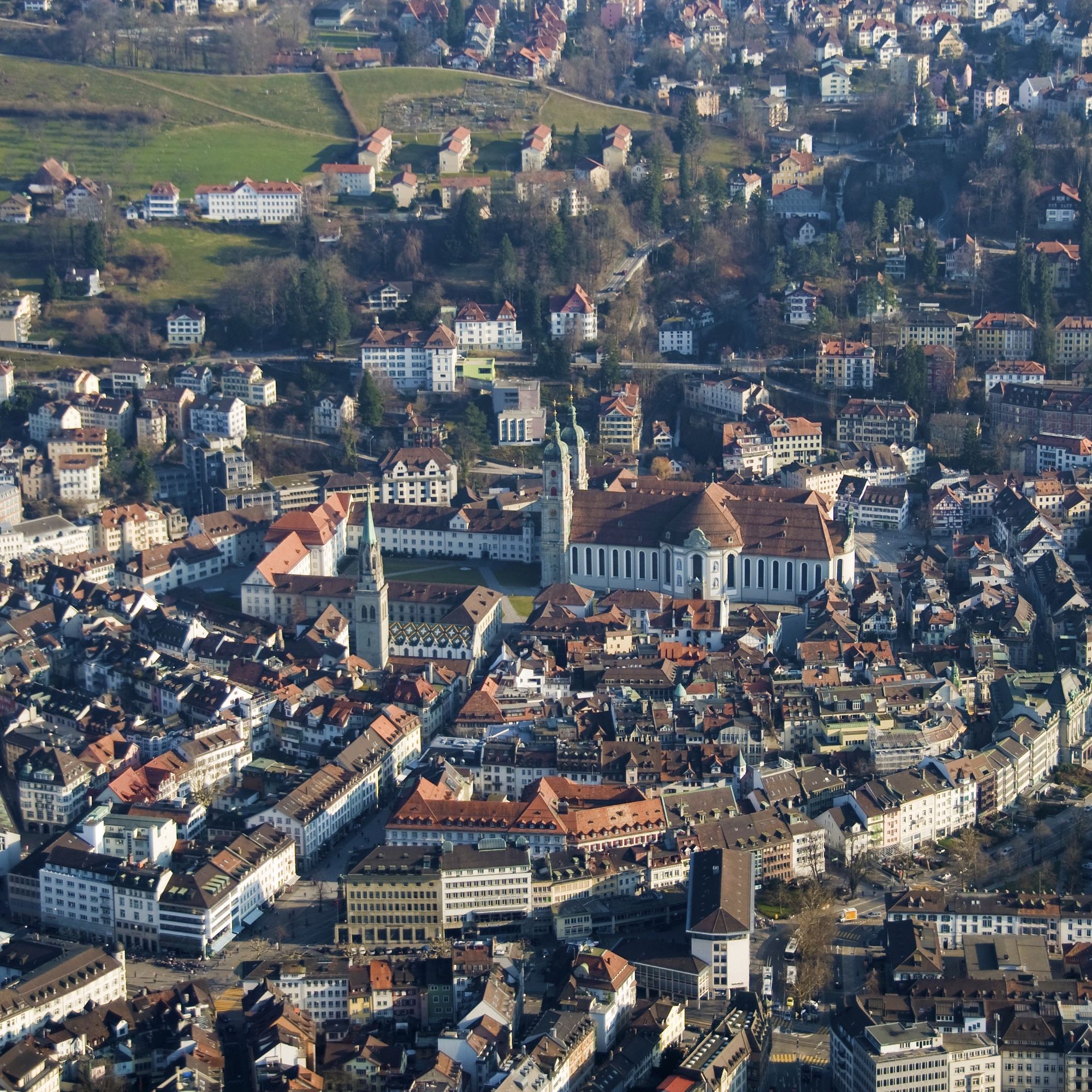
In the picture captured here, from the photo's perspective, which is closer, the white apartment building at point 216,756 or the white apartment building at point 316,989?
the white apartment building at point 316,989

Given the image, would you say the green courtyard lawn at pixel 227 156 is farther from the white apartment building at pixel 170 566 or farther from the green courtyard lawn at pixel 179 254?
the white apartment building at pixel 170 566

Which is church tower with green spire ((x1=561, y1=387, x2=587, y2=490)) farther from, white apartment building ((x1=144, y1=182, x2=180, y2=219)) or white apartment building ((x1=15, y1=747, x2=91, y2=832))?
white apartment building ((x1=144, y1=182, x2=180, y2=219))

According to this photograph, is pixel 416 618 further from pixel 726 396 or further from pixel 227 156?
pixel 227 156

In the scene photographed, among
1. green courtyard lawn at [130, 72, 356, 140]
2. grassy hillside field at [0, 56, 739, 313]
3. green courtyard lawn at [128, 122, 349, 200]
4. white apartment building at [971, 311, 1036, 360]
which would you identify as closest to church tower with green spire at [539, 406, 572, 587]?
white apartment building at [971, 311, 1036, 360]

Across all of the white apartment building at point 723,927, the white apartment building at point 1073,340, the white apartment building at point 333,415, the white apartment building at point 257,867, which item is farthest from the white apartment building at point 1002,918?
the white apartment building at point 1073,340

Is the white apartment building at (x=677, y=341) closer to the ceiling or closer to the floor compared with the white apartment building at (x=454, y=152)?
A: closer to the floor
